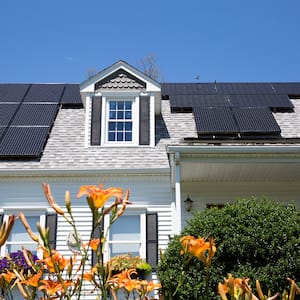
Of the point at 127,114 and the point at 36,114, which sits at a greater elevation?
the point at 36,114

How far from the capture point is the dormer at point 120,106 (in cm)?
1051

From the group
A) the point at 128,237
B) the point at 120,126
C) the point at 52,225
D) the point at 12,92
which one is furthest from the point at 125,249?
the point at 12,92

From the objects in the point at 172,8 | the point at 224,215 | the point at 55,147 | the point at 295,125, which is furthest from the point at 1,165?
the point at 295,125

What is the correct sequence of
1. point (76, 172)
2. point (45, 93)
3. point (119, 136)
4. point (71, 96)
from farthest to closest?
point (45, 93), point (71, 96), point (119, 136), point (76, 172)

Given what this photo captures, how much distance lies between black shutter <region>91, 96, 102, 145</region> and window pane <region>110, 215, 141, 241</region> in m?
1.99

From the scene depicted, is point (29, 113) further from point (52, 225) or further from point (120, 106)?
point (52, 225)

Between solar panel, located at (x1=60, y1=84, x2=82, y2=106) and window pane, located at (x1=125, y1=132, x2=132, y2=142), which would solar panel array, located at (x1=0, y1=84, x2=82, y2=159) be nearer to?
solar panel, located at (x1=60, y1=84, x2=82, y2=106)

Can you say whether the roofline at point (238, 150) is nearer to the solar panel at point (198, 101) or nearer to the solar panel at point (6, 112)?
the solar panel at point (198, 101)

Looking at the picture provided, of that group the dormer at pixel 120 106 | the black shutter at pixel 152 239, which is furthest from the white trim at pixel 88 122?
the black shutter at pixel 152 239

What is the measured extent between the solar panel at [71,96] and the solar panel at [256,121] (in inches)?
159

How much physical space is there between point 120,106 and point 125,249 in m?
3.49

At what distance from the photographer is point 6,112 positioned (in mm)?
11359

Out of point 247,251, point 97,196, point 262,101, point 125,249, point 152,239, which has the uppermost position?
point 262,101

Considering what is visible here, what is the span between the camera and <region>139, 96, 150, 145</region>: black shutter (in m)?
10.4
